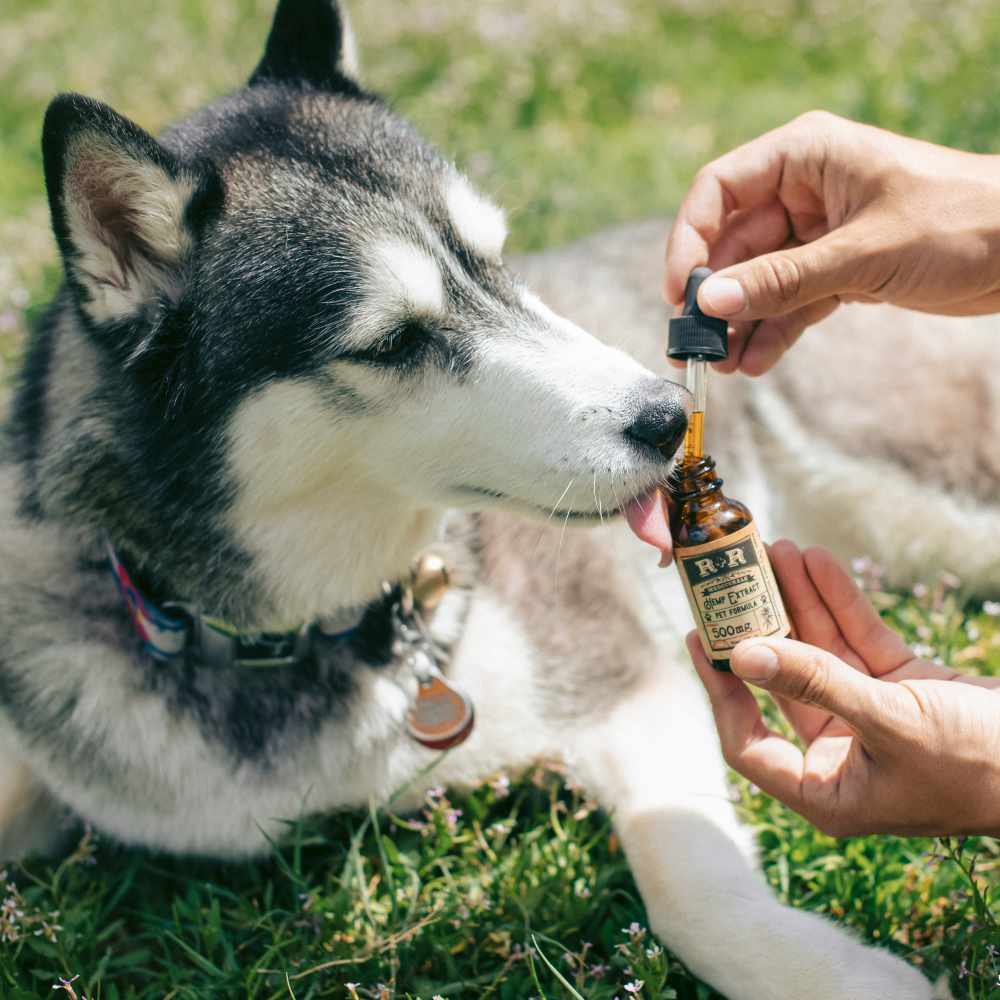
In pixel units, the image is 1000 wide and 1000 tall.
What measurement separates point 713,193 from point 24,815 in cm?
236

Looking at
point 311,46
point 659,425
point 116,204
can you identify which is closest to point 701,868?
point 659,425

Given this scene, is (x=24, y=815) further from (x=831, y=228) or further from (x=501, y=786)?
(x=831, y=228)

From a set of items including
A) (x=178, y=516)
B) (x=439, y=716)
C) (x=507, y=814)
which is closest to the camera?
(x=178, y=516)

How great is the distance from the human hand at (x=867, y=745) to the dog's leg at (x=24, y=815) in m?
1.76

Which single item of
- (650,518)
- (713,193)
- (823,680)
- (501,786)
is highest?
(713,193)

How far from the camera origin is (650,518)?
6.67ft

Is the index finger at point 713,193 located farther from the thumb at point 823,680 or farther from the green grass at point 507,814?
the green grass at point 507,814

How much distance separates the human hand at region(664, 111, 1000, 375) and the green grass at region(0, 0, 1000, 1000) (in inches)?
46.1

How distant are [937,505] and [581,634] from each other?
1.36 meters

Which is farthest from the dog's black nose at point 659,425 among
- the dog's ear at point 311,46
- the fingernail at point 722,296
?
the dog's ear at point 311,46

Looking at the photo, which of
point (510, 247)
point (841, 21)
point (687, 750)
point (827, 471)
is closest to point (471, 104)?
point (510, 247)

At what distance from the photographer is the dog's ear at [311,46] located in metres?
2.64

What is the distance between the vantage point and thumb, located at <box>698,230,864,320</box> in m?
2.09

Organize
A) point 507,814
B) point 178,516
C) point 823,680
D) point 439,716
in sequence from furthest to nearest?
point 507,814
point 439,716
point 178,516
point 823,680
